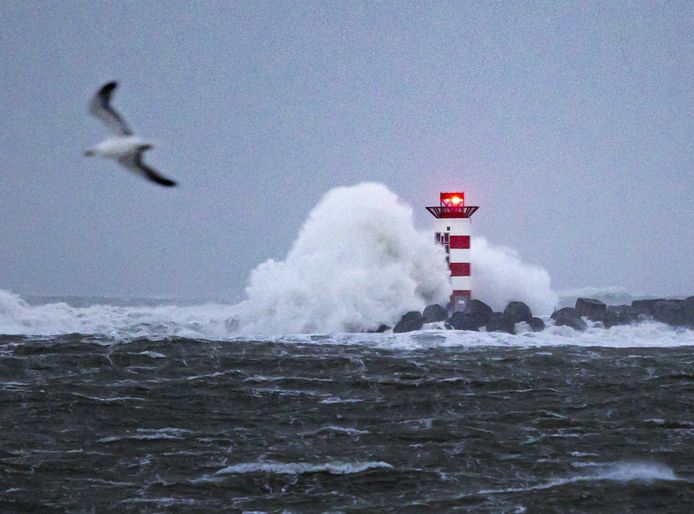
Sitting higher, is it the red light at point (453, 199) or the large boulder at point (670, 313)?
the red light at point (453, 199)

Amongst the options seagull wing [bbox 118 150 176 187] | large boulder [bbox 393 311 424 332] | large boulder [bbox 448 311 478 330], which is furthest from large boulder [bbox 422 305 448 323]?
seagull wing [bbox 118 150 176 187]

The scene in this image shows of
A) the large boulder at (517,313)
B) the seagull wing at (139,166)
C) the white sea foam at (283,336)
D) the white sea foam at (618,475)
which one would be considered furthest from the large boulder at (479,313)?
the seagull wing at (139,166)

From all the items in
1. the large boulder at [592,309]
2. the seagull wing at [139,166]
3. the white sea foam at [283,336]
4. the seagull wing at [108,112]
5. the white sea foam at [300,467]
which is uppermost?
the seagull wing at [108,112]

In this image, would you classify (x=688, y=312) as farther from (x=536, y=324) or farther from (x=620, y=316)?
(x=536, y=324)

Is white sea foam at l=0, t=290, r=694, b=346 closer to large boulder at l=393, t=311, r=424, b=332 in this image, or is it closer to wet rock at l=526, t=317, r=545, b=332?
wet rock at l=526, t=317, r=545, b=332

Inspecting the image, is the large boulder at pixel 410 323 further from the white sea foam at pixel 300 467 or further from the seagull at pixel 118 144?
the seagull at pixel 118 144

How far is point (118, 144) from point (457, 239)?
77.6 ft

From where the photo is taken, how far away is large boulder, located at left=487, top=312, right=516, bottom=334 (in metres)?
27.6

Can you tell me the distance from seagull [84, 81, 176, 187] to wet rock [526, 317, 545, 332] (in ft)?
74.6

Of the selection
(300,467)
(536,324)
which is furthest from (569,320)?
(300,467)

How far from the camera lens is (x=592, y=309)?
100 feet

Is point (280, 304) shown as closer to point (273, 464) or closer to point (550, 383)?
point (550, 383)

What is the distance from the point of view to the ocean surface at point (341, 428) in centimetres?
973

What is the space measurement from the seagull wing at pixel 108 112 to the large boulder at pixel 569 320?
2367 cm
